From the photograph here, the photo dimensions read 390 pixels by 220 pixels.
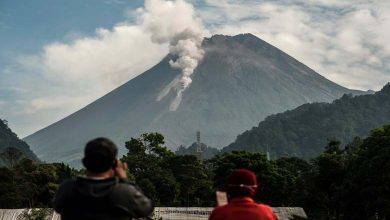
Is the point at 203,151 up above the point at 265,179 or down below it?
above

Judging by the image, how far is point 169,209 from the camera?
33062 mm

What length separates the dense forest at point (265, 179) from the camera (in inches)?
1187

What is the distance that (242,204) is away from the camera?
4.06 metres

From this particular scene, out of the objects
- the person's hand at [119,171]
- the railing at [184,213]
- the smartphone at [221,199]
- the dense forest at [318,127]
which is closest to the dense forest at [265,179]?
the railing at [184,213]

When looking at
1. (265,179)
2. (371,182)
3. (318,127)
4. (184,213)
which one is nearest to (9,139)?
(318,127)

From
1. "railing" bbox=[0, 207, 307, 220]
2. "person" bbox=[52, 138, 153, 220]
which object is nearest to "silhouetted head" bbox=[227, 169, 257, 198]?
"person" bbox=[52, 138, 153, 220]

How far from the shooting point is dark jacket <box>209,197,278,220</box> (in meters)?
4.00

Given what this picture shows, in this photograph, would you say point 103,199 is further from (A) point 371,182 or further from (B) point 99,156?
(A) point 371,182

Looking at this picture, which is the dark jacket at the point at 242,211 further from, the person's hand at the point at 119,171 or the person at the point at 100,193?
the person's hand at the point at 119,171

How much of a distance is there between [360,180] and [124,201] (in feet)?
94.1

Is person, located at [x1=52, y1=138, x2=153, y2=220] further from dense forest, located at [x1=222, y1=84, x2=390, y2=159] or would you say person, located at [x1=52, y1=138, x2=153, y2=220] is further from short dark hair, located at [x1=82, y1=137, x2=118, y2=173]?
dense forest, located at [x1=222, y1=84, x2=390, y2=159]

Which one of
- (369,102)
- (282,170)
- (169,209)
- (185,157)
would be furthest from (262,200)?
(369,102)

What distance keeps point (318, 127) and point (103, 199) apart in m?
150

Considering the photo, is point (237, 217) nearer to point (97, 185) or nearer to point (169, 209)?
point (97, 185)
